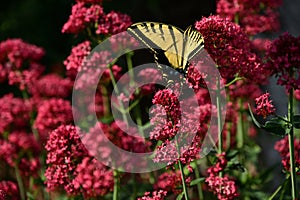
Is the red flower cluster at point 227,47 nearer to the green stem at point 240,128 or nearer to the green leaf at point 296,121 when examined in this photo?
the green leaf at point 296,121

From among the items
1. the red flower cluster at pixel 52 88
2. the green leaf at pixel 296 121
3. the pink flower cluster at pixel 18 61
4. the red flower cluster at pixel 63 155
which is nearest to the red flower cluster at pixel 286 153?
the green leaf at pixel 296 121

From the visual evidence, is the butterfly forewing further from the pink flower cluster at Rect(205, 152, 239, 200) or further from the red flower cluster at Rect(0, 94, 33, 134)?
the red flower cluster at Rect(0, 94, 33, 134)

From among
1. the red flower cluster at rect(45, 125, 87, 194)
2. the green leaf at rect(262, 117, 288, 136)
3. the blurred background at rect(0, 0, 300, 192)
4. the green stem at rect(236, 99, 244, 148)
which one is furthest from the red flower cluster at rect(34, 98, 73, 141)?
the blurred background at rect(0, 0, 300, 192)

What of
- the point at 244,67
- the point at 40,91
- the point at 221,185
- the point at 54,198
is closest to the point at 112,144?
the point at 221,185

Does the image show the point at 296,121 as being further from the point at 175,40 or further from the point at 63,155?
the point at 63,155

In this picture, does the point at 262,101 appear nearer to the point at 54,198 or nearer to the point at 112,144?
the point at 112,144
